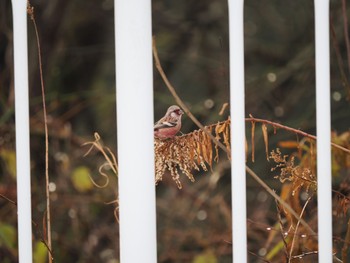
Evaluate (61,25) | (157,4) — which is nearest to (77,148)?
(61,25)

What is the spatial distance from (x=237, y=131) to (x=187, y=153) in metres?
0.19

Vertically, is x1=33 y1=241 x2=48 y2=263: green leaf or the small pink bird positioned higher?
the small pink bird

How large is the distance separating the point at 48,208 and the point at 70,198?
0.28 feet

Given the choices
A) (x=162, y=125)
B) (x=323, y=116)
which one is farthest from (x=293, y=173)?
(x=162, y=125)

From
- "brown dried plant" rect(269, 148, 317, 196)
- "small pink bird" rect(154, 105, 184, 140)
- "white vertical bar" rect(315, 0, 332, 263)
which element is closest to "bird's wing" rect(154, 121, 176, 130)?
"small pink bird" rect(154, 105, 184, 140)

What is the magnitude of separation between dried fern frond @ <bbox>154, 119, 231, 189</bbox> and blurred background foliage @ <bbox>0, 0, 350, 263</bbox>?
29 mm

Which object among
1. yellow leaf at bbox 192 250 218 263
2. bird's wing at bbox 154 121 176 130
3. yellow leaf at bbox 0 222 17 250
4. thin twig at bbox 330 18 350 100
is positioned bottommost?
yellow leaf at bbox 192 250 218 263

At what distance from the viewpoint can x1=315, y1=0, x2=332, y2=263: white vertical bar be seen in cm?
153

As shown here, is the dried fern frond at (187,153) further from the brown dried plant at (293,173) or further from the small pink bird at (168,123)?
the brown dried plant at (293,173)

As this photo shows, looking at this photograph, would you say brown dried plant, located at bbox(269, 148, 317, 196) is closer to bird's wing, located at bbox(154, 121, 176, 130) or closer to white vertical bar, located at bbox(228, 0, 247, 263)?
white vertical bar, located at bbox(228, 0, 247, 263)

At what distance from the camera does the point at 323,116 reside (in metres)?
1.54

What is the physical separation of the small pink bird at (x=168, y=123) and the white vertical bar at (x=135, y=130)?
1.2 inches

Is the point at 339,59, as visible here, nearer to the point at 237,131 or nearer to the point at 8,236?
the point at 237,131

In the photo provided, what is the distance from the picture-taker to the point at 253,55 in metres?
1.53
